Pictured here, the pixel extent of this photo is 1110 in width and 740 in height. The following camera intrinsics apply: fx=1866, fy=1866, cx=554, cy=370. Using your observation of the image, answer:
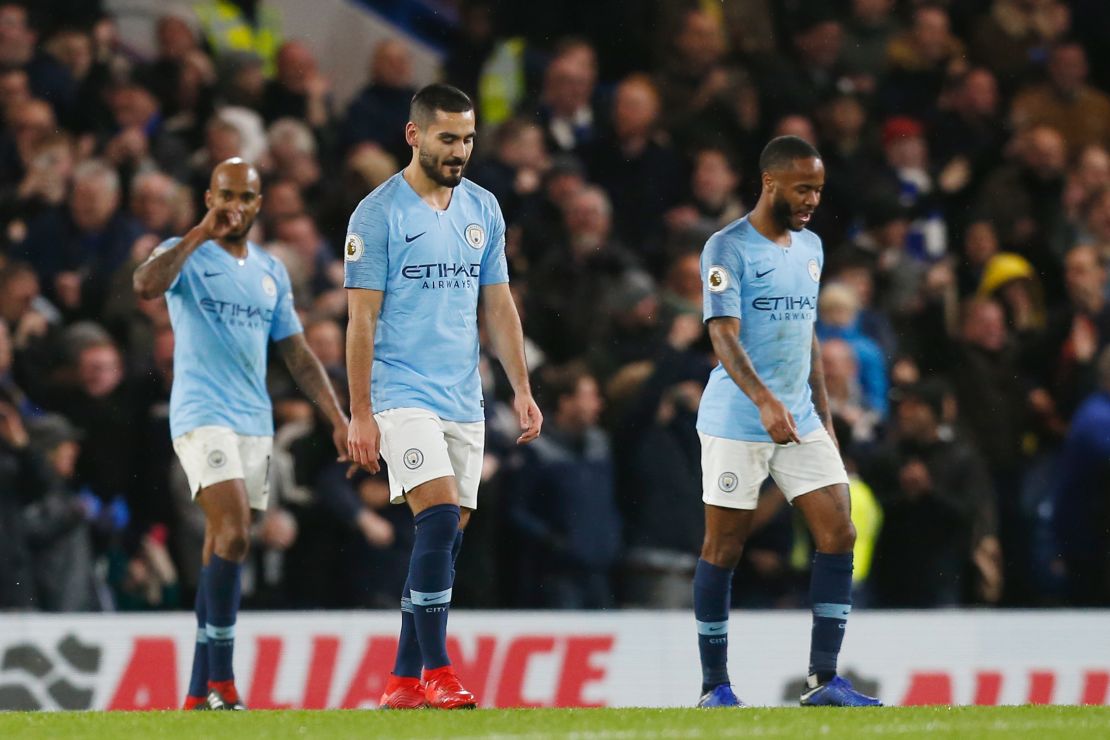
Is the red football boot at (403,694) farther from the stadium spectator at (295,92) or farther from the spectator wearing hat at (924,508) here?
the stadium spectator at (295,92)

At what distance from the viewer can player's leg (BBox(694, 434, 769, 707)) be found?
7.45 metres

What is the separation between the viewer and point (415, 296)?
7047 mm

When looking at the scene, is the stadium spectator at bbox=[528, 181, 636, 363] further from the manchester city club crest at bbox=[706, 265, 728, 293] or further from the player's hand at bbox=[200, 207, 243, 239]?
the manchester city club crest at bbox=[706, 265, 728, 293]

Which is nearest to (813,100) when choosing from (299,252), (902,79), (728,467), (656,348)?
(902,79)

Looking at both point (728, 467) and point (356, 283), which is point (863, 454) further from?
point (356, 283)

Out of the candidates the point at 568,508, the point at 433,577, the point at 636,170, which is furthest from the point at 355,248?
the point at 636,170

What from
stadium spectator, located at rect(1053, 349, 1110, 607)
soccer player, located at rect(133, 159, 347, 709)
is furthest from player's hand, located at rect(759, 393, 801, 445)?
stadium spectator, located at rect(1053, 349, 1110, 607)

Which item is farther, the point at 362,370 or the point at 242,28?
the point at 242,28

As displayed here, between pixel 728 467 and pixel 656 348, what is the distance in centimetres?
419

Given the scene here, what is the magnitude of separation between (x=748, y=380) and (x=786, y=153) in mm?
929

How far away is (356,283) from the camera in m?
6.96

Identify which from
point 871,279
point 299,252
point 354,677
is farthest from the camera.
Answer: point 871,279

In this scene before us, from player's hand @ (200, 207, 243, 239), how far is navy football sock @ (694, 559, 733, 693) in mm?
2509

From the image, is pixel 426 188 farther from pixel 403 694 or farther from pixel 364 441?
pixel 403 694
